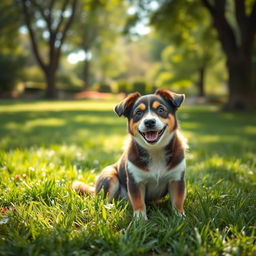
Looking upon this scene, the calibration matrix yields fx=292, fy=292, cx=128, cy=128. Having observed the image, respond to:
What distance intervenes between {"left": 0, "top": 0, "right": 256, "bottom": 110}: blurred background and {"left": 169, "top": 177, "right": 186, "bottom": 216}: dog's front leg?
51.5ft

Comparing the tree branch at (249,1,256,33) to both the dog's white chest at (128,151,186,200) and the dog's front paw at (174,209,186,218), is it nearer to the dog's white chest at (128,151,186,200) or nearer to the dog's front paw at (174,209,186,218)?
the dog's white chest at (128,151,186,200)

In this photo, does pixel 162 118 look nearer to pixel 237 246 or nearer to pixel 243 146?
pixel 237 246

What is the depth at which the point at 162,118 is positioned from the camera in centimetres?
329

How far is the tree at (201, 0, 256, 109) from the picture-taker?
1670 centimetres

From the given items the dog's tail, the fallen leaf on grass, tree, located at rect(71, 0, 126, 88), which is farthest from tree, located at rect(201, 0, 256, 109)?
tree, located at rect(71, 0, 126, 88)

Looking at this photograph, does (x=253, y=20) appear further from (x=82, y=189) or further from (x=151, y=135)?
(x=82, y=189)

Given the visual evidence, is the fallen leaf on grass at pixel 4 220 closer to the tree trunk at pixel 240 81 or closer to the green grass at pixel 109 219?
the green grass at pixel 109 219

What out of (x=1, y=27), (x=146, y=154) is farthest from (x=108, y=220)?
(x=1, y=27)

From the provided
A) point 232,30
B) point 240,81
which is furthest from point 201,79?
point 232,30

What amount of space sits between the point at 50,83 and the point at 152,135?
29289 millimetres

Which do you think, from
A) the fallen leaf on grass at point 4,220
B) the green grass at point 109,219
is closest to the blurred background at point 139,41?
the green grass at point 109,219

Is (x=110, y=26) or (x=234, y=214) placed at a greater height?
(x=110, y=26)

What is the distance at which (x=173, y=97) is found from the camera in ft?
11.3

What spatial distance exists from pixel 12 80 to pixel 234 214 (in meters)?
35.1
